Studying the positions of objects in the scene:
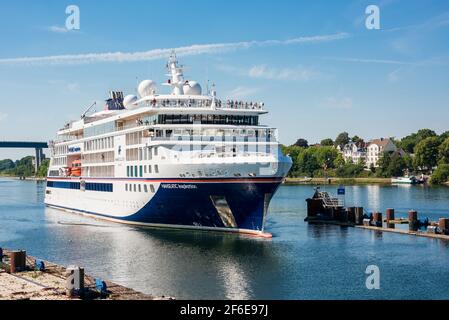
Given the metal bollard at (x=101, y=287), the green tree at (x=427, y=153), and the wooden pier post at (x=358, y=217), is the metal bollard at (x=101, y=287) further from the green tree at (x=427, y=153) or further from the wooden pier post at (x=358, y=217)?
the green tree at (x=427, y=153)

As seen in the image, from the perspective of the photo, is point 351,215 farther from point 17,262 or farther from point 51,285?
point 51,285

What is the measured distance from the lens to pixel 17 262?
105 feet

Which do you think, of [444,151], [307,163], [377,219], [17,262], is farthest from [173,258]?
[307,163]

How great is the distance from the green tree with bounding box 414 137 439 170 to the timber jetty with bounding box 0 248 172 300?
139 metres

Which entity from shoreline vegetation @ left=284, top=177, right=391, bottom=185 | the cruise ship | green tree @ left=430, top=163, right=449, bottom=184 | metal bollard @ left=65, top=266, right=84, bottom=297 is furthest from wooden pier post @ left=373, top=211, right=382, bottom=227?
shoreline vegetation @ left=284, top=177, right=391, bottom=185

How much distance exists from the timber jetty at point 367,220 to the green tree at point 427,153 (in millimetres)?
102838

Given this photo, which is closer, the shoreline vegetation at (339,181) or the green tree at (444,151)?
the green tree at (444,151)

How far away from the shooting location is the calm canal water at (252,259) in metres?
30.1

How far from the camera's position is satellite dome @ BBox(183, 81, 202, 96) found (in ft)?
176

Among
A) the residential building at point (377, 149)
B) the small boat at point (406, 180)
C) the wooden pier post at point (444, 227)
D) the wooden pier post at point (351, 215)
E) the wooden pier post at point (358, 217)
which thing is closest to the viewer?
the wooden pier post at point (444, 227)

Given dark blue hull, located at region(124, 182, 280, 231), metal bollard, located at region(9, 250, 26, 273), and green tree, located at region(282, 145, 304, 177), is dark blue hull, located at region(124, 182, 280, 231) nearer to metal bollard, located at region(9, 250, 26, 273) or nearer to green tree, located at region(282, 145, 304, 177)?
metal bollard, located at region(9, 250, 26, 273)

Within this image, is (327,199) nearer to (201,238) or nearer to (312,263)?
(201,238)

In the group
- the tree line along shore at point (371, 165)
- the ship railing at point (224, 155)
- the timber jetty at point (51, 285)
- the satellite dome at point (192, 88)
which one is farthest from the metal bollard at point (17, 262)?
the tree line along shore at point (371, 165)

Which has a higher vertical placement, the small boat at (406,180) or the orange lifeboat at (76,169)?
the orange lifeboat at (76,169)
